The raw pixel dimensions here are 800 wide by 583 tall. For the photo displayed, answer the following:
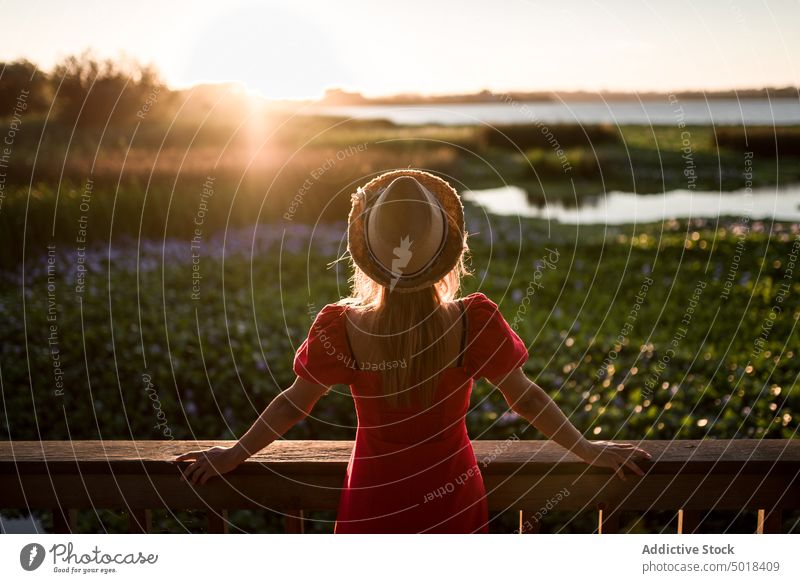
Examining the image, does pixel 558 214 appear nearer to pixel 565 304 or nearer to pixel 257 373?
pixel 565 304

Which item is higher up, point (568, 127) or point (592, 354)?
point (568, 127)

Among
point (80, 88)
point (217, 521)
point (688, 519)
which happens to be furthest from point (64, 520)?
point (80, 88)

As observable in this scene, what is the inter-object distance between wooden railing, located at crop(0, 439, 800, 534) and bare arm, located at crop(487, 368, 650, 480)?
0.09ft

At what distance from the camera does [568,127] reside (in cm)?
1173

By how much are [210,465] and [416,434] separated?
16.5 inches

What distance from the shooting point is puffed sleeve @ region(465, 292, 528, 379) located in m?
1.41

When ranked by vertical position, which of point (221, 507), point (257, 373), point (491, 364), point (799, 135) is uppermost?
point (799, 135)

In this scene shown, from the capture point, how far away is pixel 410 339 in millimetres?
1412

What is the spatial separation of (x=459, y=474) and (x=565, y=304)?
Answer: 164 inches

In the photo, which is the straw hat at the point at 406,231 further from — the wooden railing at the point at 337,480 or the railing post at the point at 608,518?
the railing post at the point at 608,518

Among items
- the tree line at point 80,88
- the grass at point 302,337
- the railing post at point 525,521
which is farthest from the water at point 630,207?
the railing post at point 525,521

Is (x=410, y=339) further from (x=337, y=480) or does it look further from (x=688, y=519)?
(x=688, y=519)

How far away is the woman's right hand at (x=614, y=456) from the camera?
4.72ft
